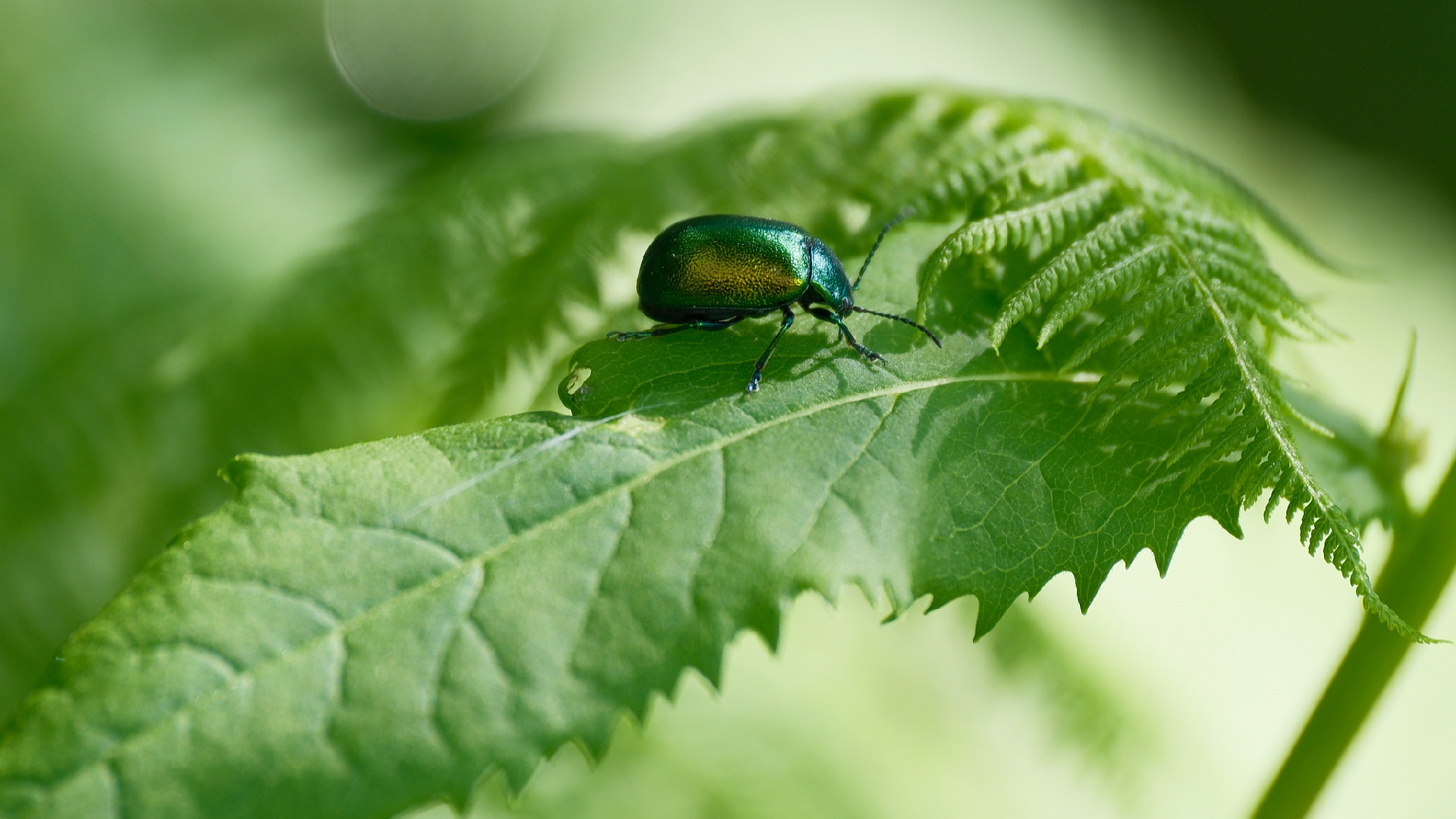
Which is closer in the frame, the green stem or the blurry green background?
the green stem

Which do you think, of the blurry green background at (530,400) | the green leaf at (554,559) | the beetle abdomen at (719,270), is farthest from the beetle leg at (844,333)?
the blurry green background at (530,400)

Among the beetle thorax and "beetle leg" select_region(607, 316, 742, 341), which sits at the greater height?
the beetle thorax

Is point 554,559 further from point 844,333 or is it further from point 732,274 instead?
point 732,274

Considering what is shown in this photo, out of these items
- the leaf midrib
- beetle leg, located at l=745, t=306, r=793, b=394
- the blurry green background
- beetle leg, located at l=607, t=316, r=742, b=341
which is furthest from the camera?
the blurry green background

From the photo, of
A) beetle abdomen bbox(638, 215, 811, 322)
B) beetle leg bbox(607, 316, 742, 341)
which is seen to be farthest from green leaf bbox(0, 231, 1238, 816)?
beetle abdomen bbox(638, 215, 811, 322)

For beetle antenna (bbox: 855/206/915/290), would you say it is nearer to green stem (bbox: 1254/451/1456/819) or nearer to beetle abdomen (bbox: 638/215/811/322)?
beetle abdomen (bbox: 638/215/811/322)

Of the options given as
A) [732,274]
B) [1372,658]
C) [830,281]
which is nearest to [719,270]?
[732,274]

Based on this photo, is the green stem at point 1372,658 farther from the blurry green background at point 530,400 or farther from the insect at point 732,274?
the insect at point 732,274

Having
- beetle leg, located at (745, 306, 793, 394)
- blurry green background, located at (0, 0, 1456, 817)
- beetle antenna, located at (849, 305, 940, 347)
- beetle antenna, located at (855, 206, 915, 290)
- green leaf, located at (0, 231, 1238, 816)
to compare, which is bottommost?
blurry green background, located at (0, 0, 1456, 817)
